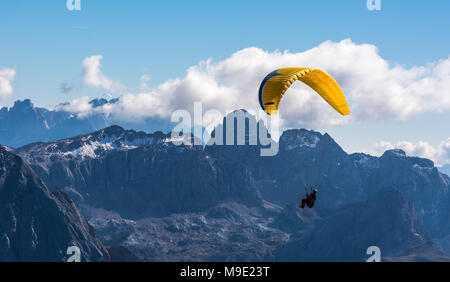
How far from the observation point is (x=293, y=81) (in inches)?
3708

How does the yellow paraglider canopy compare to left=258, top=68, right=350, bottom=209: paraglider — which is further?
the yellow paraglider canopy

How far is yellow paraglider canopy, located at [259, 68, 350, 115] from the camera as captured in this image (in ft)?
307

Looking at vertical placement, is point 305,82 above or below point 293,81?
above

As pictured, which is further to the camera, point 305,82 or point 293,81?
point 305,82

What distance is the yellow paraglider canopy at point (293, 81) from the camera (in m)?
93.7

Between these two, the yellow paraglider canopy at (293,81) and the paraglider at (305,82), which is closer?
the paraglider at (305,82)
